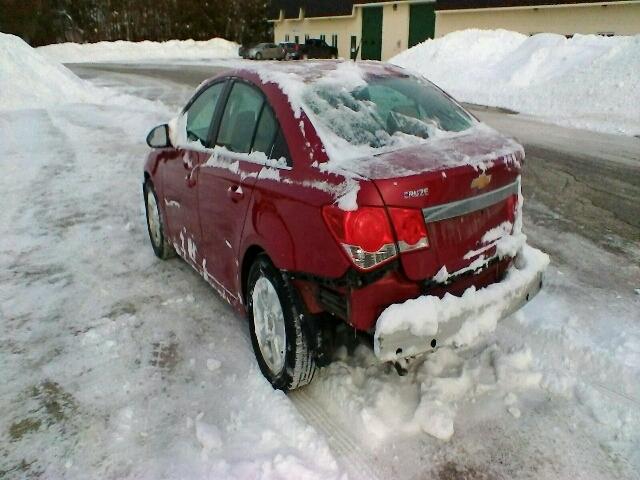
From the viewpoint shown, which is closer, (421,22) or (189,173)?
(189,173)

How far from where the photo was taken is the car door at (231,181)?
11.1 ft

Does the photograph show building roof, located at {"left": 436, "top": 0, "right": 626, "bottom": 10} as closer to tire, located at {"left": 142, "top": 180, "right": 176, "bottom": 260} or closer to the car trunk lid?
tire, located at {"left": 142, "top": 180, "right": 176, "bottom": 260}

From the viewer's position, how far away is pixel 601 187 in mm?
7188

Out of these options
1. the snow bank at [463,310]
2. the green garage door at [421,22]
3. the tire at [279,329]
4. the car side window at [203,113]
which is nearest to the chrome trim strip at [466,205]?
the snow bank at [463,310]

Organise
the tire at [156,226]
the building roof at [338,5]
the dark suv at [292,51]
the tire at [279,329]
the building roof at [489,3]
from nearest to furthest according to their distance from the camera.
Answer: the tire at [279,329] < the tire at [156,226] < the building roof at [489,3] < the building roof at [338,5] < the dark suv at [292,51]

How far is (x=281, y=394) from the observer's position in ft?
10.6

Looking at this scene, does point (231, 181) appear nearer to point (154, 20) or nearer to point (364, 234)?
point (364, 234)

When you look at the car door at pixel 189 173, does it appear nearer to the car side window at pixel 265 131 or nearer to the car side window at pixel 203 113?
the car side window at pixel 203 113

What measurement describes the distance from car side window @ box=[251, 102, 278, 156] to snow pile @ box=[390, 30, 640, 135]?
10.0 m

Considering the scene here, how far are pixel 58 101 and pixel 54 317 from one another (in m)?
13.9

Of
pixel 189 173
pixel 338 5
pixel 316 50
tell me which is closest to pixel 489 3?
pixel 316 50

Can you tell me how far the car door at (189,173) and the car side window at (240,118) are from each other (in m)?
0.21

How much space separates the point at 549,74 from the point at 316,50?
21.6 metres

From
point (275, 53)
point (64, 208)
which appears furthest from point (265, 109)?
point (275, 53)
